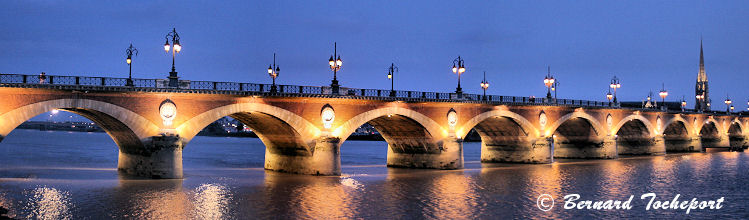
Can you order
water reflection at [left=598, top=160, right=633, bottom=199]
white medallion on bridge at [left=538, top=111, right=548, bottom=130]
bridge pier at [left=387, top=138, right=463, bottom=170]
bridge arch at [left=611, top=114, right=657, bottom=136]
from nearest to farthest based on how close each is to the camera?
water reflection at [left=598, top=160, right=633, bottom=199] → bridge pier at [left=387, top=138, right=463, bottom=170] → white medallion on bridge at [left=538, top=111, right=548, bottom=130] → bridge arch at [left=611, top=114, right=657, bottom=136]

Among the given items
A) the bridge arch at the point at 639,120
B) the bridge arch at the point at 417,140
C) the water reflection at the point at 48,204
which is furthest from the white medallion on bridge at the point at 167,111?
the bridge arch at the point at 639,120

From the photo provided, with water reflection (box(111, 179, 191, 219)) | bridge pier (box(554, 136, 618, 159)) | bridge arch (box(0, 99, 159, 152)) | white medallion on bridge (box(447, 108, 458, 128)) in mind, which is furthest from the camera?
bridge pier (box(554, 136, 618, 159))

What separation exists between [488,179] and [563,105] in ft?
65.0

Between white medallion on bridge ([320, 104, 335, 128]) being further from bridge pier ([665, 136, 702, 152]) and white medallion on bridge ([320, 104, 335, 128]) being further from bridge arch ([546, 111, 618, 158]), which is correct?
bridge pier ([665, 136, 702, 152])

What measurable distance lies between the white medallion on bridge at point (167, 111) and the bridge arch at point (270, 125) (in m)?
0.61

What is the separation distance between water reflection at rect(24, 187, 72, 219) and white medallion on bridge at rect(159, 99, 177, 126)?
17.7 ft

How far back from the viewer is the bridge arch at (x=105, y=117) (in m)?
25.1

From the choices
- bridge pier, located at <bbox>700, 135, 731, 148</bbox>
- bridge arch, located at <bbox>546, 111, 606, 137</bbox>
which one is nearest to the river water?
bridge arch, located at <bbox>546, 111, 606, 137</bbox>

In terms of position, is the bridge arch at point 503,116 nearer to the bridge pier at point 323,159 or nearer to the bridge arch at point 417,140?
the bridge arch at point 417,140

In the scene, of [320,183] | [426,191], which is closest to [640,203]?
[426,191]

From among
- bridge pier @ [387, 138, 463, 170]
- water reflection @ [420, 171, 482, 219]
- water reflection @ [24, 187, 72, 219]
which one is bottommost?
water reflection @ [420, 171, 482, 219]

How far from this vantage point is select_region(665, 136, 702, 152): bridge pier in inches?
2891

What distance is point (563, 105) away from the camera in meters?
51.8

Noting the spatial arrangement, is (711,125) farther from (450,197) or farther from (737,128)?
(450,197)
